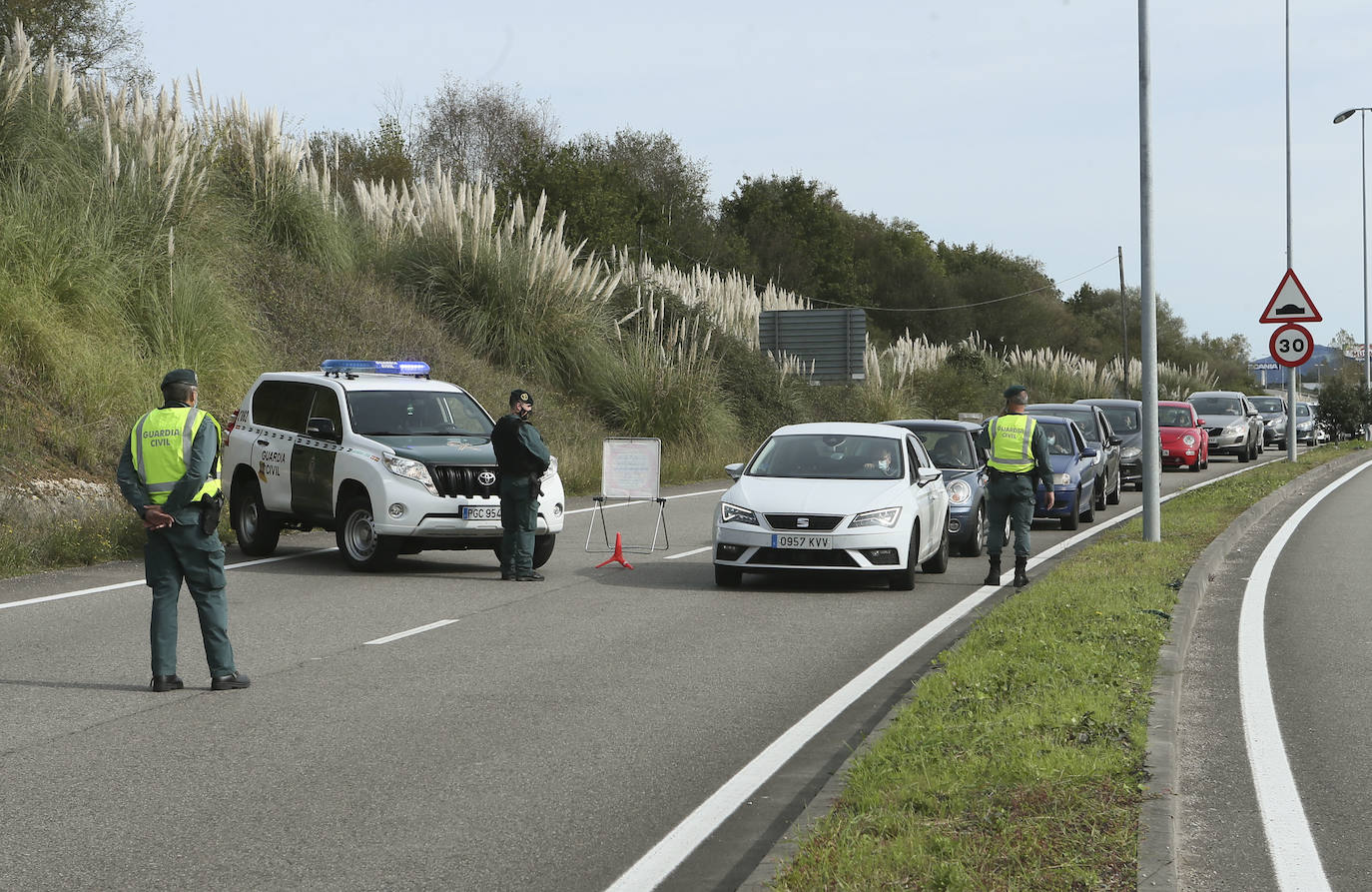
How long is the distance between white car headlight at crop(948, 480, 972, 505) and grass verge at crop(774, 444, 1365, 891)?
6145 millimetres

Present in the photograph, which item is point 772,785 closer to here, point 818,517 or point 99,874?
point 99,874

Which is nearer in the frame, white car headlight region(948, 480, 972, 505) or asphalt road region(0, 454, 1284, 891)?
asphalt road region(0, 454, 1284, 891)

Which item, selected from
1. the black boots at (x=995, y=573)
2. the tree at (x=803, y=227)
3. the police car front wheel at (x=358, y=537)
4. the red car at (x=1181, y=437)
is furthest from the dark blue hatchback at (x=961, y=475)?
the tree at (x=803, y=227)

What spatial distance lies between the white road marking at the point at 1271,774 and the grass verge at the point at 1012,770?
20.3 inches

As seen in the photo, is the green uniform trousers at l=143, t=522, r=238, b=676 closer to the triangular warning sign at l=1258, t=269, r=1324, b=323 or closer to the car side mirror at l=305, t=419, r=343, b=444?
the car side mirror at l=305, t=419, r=343, b=444

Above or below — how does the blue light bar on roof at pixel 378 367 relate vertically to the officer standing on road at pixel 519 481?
above

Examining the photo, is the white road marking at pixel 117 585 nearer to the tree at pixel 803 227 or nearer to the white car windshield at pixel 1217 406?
the white car windshield at pixel 1217 406

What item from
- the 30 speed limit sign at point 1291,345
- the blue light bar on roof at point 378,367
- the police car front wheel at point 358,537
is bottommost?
the police car front wheel at point 358,537

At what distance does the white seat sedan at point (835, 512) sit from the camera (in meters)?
13.6

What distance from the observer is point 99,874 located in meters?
5.43

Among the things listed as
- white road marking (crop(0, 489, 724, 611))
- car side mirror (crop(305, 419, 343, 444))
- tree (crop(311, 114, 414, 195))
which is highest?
tree (crop(311, 114, 414, 195))

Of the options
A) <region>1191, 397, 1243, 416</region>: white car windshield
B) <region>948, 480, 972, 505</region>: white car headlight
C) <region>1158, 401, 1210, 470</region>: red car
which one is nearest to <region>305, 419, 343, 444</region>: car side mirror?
<region>948, 480, 972, 505</region>: white car headlight

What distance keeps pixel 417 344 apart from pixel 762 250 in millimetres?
51294

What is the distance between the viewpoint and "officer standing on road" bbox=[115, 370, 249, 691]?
8961 millimetres
